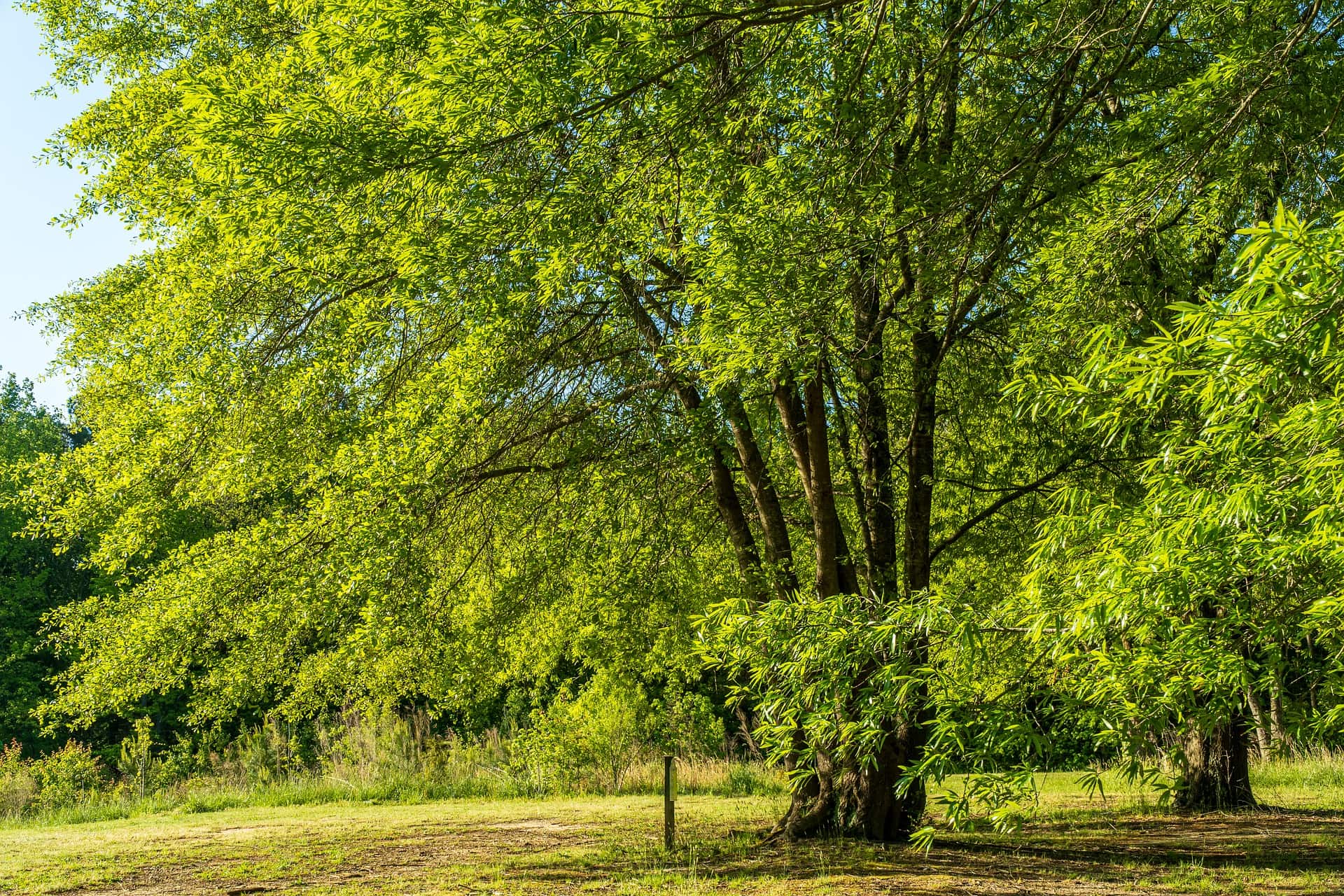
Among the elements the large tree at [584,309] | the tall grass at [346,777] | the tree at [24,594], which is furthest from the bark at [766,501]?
the tree at [24,594]

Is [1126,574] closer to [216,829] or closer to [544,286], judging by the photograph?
[544,286]

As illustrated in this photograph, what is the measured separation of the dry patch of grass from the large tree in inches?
37.2

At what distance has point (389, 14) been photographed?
4.45 m

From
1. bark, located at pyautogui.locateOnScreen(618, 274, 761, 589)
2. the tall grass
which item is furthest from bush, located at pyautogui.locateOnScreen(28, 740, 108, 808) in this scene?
bark, located at pyautogui.locateOnScreen(618, 274, 761, 589)

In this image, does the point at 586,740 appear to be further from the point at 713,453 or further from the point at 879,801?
the point at 879,801

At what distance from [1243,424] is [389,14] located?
3.87 meters

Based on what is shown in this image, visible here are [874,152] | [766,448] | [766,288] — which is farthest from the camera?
[766,448]

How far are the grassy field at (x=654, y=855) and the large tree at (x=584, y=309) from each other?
0.98m

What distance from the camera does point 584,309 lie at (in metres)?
9.00

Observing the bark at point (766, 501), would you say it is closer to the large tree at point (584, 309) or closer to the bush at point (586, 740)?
the large tree at point (584, 309)

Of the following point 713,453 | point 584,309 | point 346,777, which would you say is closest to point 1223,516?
point 584,309

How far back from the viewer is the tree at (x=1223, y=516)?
2.54m

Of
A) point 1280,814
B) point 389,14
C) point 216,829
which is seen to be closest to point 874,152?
point 389,14

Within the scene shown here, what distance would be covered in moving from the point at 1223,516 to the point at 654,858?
6.30 meters
